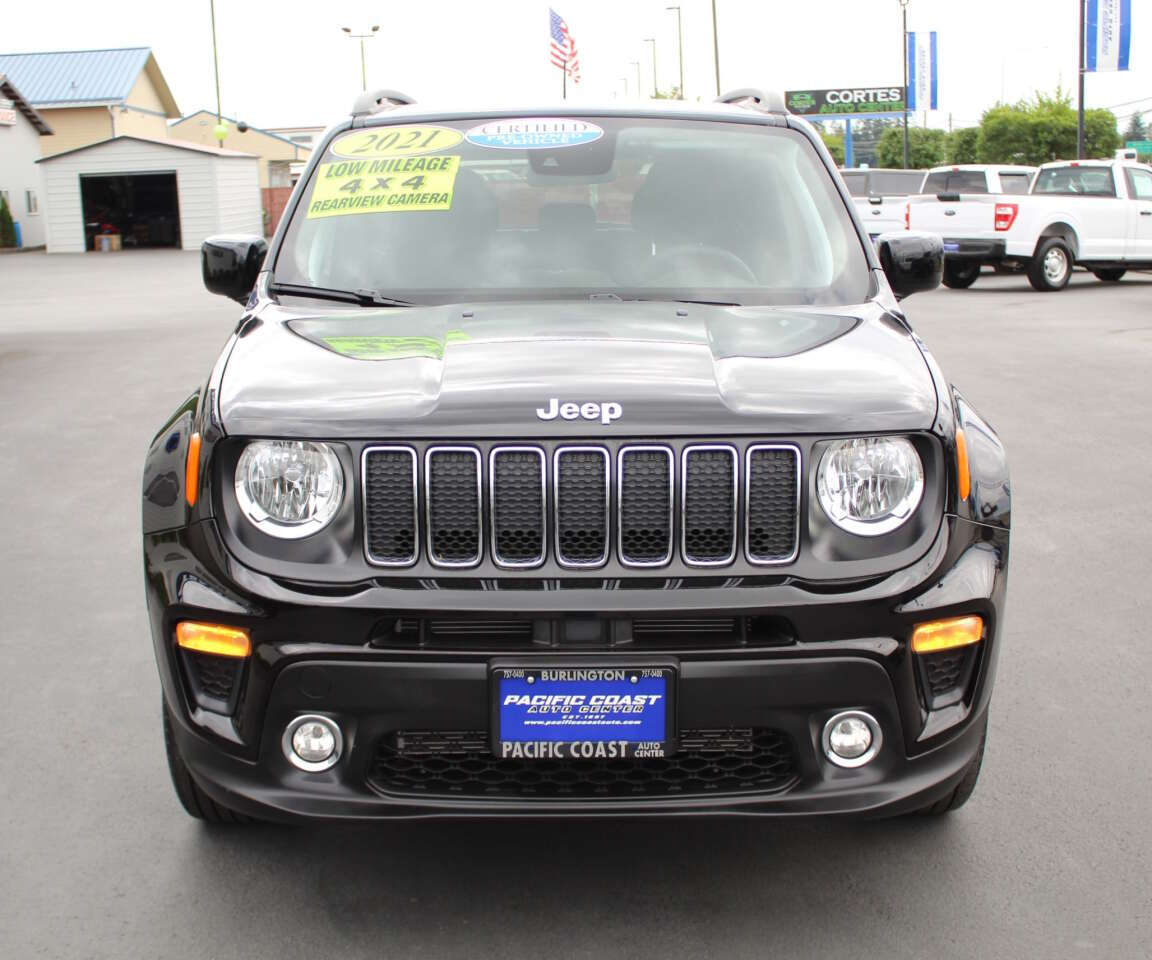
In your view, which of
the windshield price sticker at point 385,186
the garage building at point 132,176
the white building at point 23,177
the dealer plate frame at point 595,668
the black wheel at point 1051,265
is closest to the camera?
the dealer plate frame at point 595,668

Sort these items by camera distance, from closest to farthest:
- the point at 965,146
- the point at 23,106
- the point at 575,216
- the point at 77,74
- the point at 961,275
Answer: the point at 575,216, the point at 961,275, the point at 23,106, the point at 77,74, the point at 965,146

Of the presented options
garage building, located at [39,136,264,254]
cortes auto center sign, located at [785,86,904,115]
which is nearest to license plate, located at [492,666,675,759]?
garage building, located at [39,136,264,254]

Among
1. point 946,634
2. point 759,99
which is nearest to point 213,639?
point 946,634

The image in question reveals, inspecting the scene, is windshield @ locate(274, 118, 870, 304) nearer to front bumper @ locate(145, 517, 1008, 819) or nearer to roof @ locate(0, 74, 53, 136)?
front bumper @ locate(145, 517, 1008, 819)

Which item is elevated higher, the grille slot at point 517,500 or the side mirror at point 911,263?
the side mirror at point 911,263

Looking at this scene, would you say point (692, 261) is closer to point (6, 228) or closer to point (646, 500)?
point (646, 500)

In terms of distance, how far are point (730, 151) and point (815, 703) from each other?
217 cm

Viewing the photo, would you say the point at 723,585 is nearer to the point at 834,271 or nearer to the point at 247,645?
the point at 247,645

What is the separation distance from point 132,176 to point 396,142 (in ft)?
149

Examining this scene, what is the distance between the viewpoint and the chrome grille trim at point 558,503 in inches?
110

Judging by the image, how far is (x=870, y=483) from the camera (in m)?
2.88

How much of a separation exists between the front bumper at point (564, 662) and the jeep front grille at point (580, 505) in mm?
89

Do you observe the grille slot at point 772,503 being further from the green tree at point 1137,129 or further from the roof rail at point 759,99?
the green tree at point 1137,129

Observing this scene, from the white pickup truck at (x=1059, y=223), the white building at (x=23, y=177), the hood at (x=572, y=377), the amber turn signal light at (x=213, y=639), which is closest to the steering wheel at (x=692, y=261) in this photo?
the hood at (x=572, y=377)
